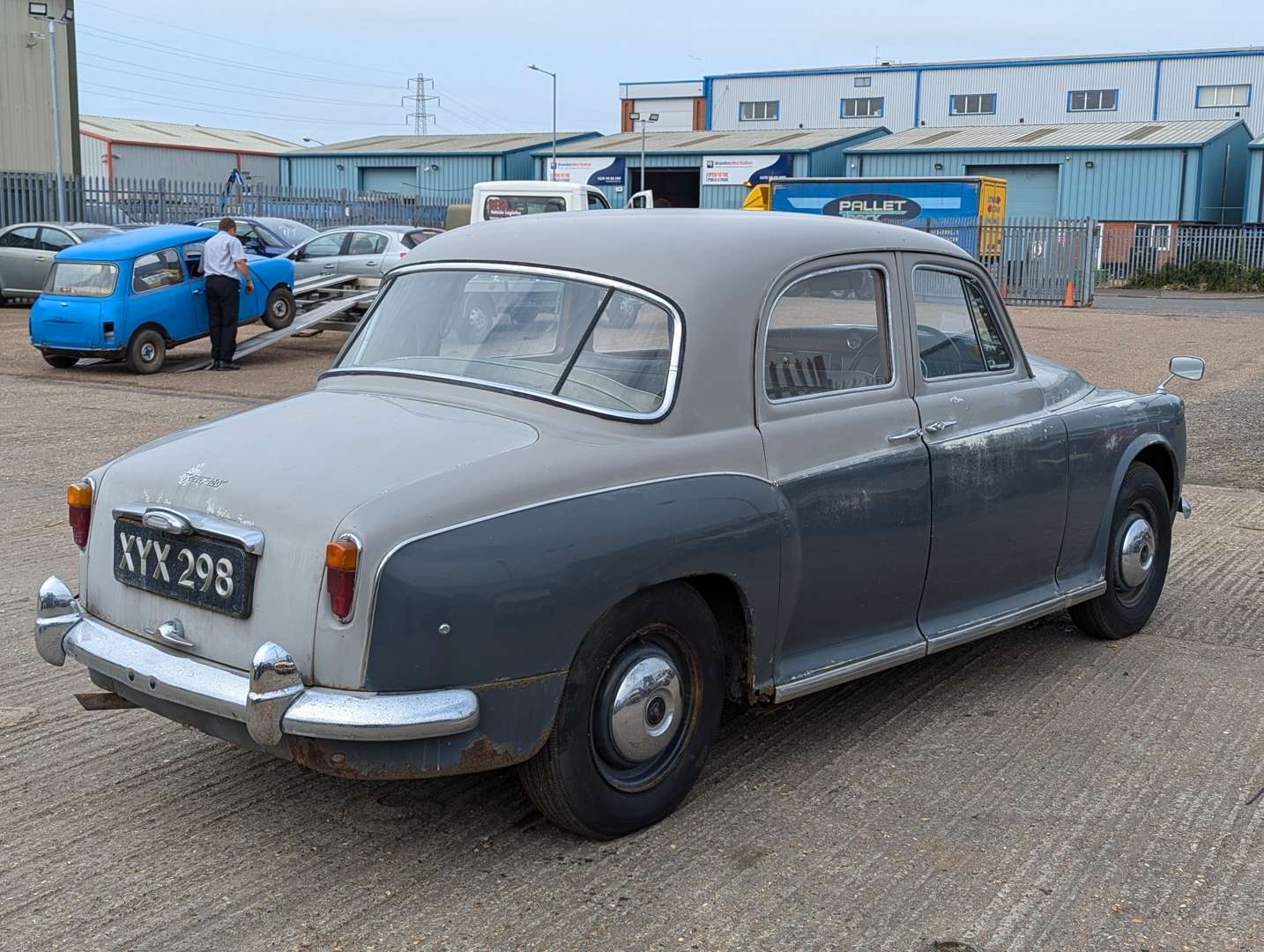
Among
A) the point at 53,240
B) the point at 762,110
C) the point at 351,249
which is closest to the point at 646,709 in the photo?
the point at 351,249

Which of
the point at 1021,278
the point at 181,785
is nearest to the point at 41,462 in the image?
the point at 181,785

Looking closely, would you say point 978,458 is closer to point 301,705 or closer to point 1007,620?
point 1007,620

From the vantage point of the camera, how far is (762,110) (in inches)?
2630

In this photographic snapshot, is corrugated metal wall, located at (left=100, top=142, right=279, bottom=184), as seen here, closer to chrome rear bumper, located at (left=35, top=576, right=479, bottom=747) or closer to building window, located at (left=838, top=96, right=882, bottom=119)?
building window, located at (left=838, top=96, right=882, bottom=119)

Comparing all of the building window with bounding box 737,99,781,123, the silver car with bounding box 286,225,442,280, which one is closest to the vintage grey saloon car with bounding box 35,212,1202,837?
the silver car with bounding box 286,225,442,280

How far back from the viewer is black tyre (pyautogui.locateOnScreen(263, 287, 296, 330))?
17031 millimetres

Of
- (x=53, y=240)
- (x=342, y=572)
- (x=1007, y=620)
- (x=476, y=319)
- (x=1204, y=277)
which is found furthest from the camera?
(x=1204, y=277)

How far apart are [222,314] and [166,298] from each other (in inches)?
24.7

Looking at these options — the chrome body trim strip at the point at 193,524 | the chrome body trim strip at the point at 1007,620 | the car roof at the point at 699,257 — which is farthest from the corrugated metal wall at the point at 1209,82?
the chrome body trim strip at the point at 193,524

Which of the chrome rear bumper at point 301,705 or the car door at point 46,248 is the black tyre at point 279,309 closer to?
the car door at point 46,248

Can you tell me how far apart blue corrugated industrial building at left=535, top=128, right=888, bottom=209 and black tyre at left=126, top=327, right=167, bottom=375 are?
34885 mm

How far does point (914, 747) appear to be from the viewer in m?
4.55

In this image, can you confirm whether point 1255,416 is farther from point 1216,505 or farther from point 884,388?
point 884,388

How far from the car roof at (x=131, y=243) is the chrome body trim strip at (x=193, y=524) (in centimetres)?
1224
